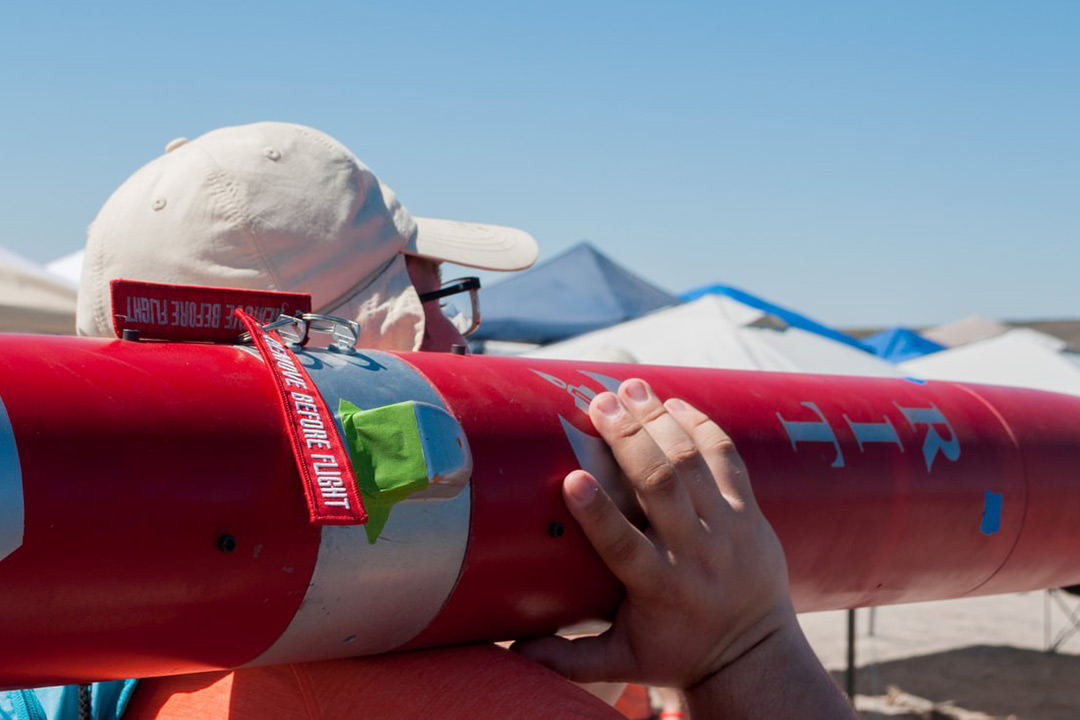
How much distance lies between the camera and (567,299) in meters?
10.4

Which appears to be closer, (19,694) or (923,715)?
(19,694)

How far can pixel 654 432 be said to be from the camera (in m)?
1.42

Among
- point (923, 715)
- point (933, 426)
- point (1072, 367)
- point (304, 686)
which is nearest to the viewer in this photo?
point (304, 686)

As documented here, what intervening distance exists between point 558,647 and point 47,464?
26.6 inches

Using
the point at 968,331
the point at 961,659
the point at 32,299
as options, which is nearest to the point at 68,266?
the point at 32,299

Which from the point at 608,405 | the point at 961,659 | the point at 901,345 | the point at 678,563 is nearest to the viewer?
the point at 678,563

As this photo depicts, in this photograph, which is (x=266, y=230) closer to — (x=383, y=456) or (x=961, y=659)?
(x=383, y=456)

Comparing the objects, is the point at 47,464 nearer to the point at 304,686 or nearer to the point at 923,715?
the point at 304,686

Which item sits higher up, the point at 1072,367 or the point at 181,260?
the point at 181,260

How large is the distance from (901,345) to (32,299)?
1055cm

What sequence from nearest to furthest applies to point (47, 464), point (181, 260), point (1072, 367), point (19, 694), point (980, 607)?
point (47, 464)
point (19, 694)
point (181, 260)
point (1072, 367)
point (980, 607)

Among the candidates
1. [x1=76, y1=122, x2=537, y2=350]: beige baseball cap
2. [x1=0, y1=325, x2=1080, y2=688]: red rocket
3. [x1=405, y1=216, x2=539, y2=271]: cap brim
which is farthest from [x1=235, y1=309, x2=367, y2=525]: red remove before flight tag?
[x1=405, y1=216, x2=539, y2=271]: cap brim

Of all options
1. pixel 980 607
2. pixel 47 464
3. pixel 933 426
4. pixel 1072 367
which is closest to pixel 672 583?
pixel 47 464

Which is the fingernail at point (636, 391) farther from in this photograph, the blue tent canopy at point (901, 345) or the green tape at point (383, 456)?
the blue tent canopy at point (901, 345)
